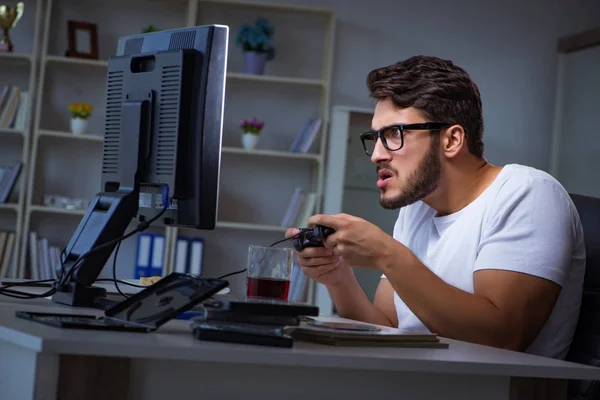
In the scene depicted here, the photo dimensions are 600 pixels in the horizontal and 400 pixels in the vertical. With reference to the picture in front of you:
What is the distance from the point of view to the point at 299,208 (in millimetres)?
4727

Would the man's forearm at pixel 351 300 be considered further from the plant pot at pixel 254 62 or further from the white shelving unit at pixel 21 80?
the white shelving unit at pixel 21 80

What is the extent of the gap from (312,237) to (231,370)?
2.16 ft

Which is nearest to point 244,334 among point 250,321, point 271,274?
point 250,321

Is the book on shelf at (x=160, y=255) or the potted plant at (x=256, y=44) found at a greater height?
the potted plant at (x=256, y=44)

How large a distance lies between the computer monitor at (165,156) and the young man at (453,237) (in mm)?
229

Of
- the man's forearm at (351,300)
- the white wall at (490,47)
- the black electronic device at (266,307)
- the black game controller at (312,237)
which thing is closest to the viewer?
the black electronic device at (266,307)

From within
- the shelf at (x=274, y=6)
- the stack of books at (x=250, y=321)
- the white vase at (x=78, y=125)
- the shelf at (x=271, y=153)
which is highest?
the shelf at (x=274, y=6)

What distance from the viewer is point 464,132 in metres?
1.97

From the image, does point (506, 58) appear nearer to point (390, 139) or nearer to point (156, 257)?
point (156, 257)

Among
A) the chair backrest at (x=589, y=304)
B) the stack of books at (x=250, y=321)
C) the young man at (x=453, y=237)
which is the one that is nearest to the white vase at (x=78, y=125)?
the young man at (x=453, y=237)

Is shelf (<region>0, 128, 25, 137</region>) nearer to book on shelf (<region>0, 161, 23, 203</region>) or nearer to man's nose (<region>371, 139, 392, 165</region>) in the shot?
book on shelf (<region>0, 161, 23, 203</region>)

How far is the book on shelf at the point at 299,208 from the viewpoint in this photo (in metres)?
4.70

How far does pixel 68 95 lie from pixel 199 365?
400 cm

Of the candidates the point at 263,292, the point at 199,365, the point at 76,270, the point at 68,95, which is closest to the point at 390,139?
the point at 263,292
